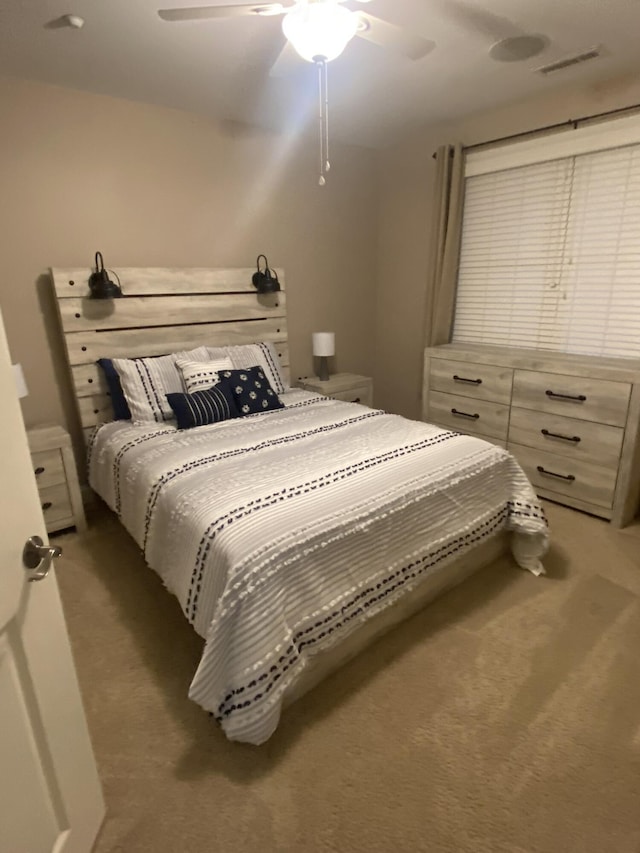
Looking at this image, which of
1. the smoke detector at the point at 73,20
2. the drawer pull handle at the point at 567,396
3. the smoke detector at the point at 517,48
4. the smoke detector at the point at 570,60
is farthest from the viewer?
the drawer pull handle at the point at 567,396

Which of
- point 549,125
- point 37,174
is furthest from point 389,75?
point 37,174

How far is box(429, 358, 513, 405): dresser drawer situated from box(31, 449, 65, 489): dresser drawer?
257 centimetres

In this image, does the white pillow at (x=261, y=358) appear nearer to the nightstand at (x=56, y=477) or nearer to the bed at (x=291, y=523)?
the bed at (x=291, y=523)

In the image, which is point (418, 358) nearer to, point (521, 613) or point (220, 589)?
point (521, 613)

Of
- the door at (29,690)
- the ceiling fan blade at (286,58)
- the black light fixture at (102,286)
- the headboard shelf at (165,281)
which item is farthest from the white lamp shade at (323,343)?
the door at (29,690)

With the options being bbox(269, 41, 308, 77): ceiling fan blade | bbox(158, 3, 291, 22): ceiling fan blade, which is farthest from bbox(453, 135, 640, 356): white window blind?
bbox(158, 3, 291, 22): ceiling fan blade

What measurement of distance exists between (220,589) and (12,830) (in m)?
0.70

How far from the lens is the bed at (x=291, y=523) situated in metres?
1.43

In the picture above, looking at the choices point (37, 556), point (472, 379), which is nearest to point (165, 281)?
point (472, 379)

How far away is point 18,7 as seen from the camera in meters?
1.82

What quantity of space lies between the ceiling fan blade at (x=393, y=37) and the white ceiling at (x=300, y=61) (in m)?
0.34

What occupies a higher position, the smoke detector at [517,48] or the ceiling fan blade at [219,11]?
the smoke detector at [517,48]

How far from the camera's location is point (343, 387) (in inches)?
146

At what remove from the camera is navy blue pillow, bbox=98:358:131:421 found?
110 inches
